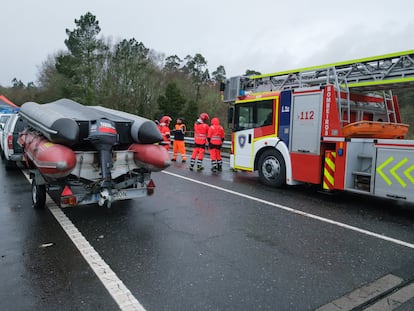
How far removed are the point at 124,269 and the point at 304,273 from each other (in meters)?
1.89

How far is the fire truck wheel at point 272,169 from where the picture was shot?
7.43 m

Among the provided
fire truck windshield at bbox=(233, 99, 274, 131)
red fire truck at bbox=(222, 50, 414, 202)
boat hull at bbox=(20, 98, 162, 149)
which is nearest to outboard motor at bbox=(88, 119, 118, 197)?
boat hull at bbox=(20, 98, 162, 149)

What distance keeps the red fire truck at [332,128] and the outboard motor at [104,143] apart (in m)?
4.12

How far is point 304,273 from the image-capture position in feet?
11.0

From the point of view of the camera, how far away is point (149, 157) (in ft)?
16.5

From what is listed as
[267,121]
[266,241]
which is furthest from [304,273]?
[267,121]

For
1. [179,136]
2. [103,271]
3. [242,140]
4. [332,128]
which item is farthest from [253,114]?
[103,271]

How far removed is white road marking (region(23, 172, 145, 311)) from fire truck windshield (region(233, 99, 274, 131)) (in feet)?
16.3

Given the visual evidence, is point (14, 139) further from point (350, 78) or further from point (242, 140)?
point (350, 78)

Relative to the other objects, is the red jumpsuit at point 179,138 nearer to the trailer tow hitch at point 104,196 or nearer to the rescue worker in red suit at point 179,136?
the rescue worker in red suit at point 179,136

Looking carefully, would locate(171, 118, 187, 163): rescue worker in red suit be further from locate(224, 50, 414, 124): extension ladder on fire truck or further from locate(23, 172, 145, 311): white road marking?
locate(23, 172, 145, 311): white road marking

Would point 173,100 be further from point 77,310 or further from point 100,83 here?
point 77,310

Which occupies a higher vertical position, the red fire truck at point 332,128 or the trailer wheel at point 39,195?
the red fire truck at point 332,128

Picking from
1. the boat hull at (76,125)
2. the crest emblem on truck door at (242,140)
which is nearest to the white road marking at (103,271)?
the boat hull at (76,125)
